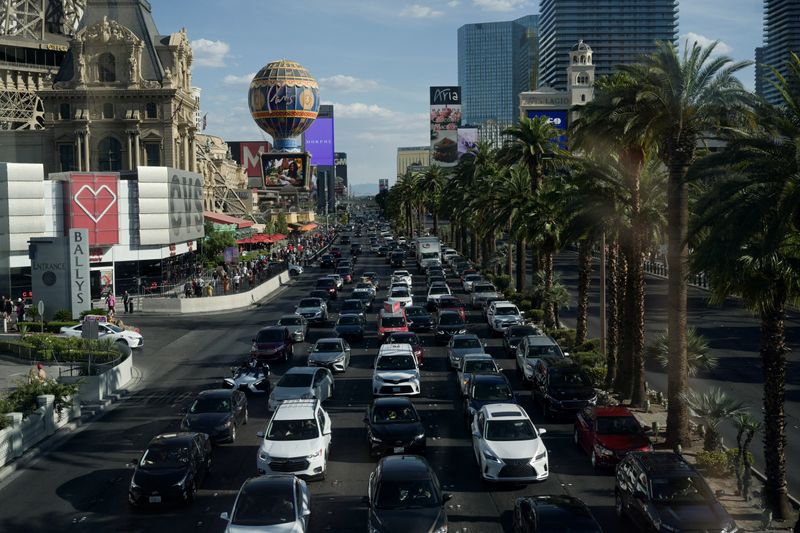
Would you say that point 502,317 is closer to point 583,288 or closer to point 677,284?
→ point 583,288

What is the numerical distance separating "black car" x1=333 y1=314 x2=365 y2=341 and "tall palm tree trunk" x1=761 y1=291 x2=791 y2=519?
26.2m

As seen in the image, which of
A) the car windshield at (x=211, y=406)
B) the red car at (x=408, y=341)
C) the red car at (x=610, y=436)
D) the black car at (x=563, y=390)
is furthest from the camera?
the red car at (x=408, y=341)

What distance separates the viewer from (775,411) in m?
17.8

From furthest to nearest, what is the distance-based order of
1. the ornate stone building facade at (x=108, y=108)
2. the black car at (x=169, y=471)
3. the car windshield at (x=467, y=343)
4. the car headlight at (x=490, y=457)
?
the ornate stone building facade at (x=108, y=108), the car windshield at (x=467, y=343), the car headlight at (x=490, y=457), the black car at (x=169, y=471)

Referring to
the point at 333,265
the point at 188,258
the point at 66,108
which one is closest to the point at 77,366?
the point at 188,258

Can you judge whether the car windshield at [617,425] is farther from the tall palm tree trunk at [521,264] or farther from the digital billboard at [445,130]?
the digital billboard at [445,130]

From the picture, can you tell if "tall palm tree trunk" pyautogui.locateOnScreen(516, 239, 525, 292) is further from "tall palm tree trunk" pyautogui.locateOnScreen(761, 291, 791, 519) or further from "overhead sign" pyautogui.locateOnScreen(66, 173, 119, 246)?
"tall palm tree trunk" pyautogui.locateOnScreen(761, 291, 791, 519)

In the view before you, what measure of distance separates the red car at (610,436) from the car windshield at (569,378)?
3.87m

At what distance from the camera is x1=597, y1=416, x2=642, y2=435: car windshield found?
20.8 metres

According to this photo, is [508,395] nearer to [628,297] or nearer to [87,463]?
[628,297]

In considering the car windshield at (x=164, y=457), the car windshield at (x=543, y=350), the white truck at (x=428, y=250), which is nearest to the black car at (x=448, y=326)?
the car windshield at (x=543, y=350)

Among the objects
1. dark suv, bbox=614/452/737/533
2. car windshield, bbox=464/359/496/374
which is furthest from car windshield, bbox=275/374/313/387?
dark suv, bbox=614/452/737/533

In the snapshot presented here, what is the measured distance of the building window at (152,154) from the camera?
282 ft

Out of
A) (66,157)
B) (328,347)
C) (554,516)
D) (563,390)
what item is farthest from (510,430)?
(66,157)
